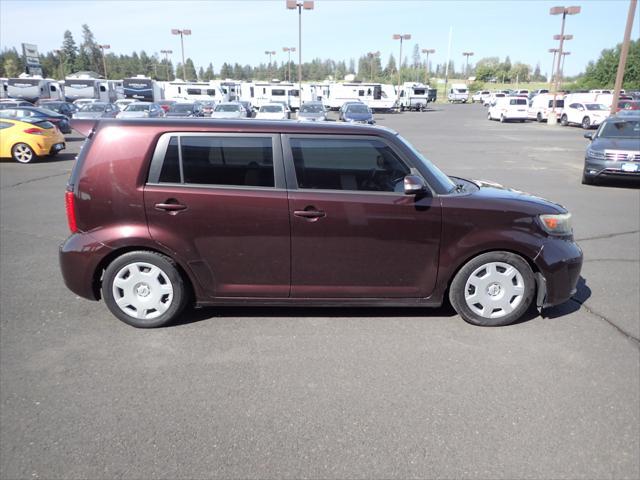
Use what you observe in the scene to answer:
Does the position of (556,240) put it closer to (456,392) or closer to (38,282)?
(456,392)

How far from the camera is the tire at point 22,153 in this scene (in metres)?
15.2

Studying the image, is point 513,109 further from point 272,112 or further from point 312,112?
point 272,112

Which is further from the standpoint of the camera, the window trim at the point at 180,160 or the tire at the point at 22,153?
the tire at the point at 22,153

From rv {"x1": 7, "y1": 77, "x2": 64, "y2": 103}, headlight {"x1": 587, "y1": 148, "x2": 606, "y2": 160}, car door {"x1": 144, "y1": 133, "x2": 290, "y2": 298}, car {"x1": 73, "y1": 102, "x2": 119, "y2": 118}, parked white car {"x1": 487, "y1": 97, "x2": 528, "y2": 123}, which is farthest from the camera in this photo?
rv {"x1": 7, "y1": 77, "x2": 64, "y2": 103}

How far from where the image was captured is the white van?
126 ft

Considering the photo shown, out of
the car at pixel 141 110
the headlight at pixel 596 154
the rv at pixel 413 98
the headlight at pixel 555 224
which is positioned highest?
the rv at pixel 413 98

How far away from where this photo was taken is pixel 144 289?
4.10 m

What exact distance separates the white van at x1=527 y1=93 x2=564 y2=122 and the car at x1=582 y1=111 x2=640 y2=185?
28.6 metres

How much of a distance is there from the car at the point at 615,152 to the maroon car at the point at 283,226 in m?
8.61

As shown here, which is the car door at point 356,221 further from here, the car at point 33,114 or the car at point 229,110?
the car at point 229,110

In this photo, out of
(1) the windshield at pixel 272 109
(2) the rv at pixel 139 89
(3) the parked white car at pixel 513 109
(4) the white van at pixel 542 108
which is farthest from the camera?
(2) the rv at pixel 139 89

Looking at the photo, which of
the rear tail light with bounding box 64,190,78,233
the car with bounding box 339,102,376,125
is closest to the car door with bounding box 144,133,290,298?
the rear tail light with bounding box 64,190,78,233

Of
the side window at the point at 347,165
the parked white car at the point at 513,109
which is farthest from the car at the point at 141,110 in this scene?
the parked white car at the point at 513,109

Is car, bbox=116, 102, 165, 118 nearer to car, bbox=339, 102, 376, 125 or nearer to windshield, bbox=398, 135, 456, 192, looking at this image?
car, bbox=339, 102, 376, 125
